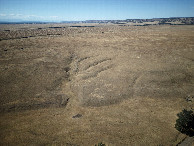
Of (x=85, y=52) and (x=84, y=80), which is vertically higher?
(x=85, y=52)

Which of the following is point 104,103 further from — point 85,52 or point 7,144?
point 85,52

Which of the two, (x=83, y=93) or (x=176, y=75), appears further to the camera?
(x=176, y=75)

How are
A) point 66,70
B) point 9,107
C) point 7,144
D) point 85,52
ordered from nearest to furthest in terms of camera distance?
point 7,144
point 9,107
point 66,70
point 85,52

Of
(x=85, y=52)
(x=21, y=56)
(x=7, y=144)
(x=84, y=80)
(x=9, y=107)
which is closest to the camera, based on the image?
(x=7, y=144)

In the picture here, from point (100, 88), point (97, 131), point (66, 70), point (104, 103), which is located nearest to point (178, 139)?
point (97, 131)

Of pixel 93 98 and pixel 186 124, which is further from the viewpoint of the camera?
pixel 93 98

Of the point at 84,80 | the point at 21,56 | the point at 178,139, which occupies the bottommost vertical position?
the point at 178,139

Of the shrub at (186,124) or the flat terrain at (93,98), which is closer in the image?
the flat terrain at (93,98)

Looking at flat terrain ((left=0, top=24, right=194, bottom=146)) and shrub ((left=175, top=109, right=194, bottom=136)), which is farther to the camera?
shrub ((left=175, top=109, right=194, bottom=136))
